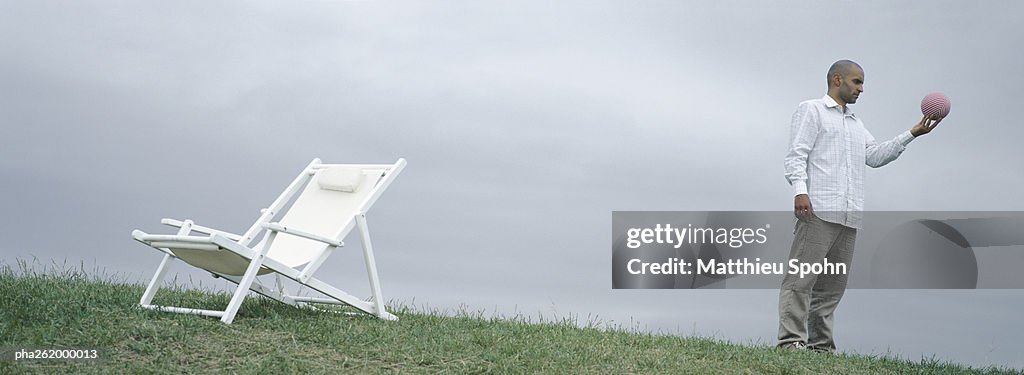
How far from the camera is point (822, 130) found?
7238mm

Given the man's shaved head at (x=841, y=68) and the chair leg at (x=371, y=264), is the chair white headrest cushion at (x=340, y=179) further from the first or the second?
the man's shaved head at (x=841, y=68)

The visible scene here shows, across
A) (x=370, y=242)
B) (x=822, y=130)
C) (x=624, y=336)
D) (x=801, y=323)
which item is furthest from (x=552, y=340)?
(x=822, y=130)

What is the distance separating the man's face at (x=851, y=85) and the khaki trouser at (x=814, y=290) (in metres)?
1.01

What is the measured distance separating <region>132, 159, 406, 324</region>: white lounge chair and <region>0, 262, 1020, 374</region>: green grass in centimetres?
18

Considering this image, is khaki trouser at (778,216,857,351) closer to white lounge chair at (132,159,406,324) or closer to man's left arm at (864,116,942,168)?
man's left arm at (864,116,942,168)

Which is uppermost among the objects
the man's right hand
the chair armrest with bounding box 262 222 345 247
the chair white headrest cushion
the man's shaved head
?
the man's shaved head

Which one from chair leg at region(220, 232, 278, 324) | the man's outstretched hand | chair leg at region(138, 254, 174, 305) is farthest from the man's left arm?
chair leg at region(138, 254, 174, 305)

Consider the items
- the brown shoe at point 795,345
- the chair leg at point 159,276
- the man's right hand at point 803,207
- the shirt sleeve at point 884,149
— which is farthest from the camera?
the shirt sleeve at point 884,149

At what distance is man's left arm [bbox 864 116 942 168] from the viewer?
755cm

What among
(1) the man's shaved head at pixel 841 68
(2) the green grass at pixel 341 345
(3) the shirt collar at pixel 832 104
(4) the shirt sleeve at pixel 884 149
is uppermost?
(1) the man's shaved head at pixel 841 68

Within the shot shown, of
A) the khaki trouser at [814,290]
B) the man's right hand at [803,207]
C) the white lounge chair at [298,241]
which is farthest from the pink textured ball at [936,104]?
the white lounge chair at [298,241]

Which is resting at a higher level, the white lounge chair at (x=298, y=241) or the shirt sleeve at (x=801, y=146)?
the shirt sleeve at (x=801, y=146)

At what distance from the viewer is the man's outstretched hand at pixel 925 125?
24.5 ft

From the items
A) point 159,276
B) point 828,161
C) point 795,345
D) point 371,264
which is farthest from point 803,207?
point 159,276
